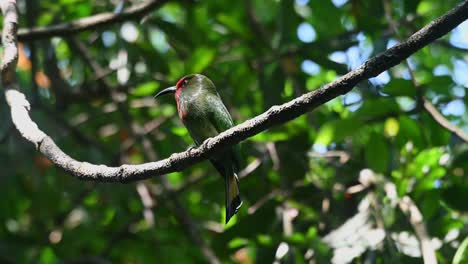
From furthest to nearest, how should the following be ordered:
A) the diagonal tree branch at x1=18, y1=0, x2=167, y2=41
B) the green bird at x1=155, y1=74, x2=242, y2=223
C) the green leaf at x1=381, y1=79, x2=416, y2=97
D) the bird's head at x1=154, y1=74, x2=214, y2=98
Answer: the diagonal tree branch at x1=18, y1=0, x2=167, y2=41, the bird's head at x1=154, y1=74, x2=214, y2=98, the green leaf at x1=381, y1=79, x2=416, y2=97, the green bird at x1=155, y1=74, x2=242, y2=223

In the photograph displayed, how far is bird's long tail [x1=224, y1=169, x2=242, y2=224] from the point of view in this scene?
352 cm

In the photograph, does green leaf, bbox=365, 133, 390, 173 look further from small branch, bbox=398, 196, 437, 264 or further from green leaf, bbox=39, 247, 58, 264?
green leaf, bbox=39, 247, 58, 264

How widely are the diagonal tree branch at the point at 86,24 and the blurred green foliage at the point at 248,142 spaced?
0.42 m

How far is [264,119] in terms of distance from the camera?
2305 mm

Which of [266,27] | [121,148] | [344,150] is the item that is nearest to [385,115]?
[344,150]


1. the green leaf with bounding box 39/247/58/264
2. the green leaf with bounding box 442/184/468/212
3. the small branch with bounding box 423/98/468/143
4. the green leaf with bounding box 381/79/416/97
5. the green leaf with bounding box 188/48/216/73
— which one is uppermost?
the green leaf with bounding box 381/79/416/97

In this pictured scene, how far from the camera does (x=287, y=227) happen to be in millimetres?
4184

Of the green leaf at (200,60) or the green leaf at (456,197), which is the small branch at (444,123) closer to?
the green leaf at (456,197)

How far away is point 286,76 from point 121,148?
1674mm

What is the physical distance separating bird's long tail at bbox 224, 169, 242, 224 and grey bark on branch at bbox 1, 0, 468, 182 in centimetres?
96

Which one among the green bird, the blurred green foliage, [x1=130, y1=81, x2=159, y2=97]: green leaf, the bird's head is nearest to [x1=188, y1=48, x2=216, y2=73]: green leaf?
the blurred green foliage

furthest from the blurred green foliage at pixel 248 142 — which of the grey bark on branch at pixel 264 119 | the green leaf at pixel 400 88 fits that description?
the grey bark on branch at pixel 264 119

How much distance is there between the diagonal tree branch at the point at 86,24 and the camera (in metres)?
4.33

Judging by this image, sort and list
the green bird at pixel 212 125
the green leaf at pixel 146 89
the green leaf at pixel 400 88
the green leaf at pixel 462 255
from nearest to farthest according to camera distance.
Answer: the green leaf at pixel 462 255 → the green bird at pixel 212 125 → the green leaf at pixel 400 88 → the green leaf at pixel 146 89
